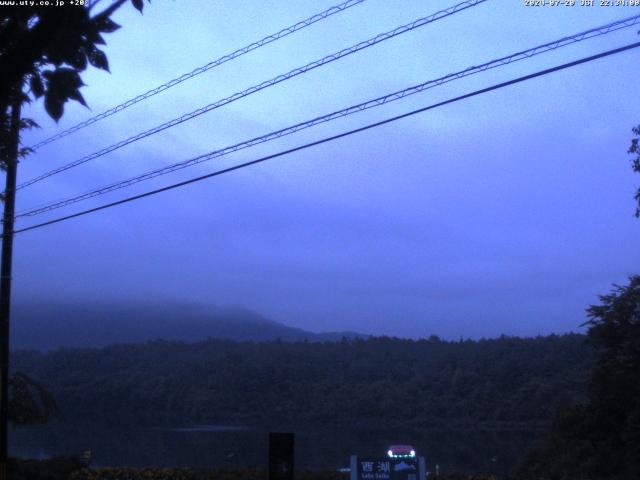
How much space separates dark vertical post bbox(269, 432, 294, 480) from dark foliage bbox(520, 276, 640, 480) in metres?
8.94

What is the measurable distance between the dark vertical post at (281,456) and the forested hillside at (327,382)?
2316cm

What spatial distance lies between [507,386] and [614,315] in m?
15.0

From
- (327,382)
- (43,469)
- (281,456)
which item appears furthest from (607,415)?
(327,382)

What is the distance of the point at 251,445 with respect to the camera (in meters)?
28.6

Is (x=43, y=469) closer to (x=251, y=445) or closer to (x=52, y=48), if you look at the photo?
(x=251, y=445)

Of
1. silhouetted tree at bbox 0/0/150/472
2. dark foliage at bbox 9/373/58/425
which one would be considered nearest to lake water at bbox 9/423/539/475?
dark foliage at bbox 9/373/58/425

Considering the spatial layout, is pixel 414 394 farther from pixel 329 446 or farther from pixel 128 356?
pixel 128 356

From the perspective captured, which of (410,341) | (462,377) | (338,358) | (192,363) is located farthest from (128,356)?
(462,377)

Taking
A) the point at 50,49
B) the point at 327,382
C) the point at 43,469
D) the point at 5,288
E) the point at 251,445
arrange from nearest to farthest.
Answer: the point at 50,49
the point at 5,288
the point at 43,469
the point at 251,445
the point at 327,382

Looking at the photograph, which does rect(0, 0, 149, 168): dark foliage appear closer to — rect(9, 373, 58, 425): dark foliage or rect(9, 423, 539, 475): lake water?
rect(9, 373, 58, 425): dark foliage

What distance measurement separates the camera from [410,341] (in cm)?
5609

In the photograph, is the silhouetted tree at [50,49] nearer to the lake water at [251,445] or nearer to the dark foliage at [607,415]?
the dark foliage at [607,415]

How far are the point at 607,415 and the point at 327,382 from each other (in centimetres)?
2673

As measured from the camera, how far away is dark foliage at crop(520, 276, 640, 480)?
18.1m
